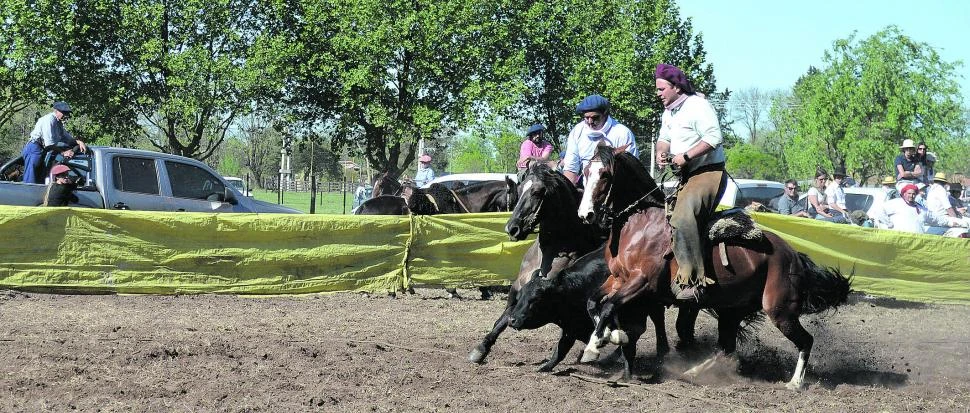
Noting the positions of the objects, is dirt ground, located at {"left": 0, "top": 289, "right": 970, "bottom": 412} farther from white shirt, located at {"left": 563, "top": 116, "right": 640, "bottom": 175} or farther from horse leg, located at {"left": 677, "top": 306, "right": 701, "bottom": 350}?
white shirt, located at {"left": 563, "top": 116, "right": 640, "bottom": 175}

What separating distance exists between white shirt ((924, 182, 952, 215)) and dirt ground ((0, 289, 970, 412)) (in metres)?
5.34

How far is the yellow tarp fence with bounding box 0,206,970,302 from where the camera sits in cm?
1164

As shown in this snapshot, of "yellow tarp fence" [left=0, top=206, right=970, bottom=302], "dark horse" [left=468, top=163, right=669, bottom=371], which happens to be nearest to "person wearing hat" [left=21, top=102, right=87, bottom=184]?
"yellow tarp fence" [left=0, top=206, right=970, bottom=302]

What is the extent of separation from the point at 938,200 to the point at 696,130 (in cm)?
1061

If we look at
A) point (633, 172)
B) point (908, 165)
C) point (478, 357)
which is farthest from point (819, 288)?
point (908, 165)

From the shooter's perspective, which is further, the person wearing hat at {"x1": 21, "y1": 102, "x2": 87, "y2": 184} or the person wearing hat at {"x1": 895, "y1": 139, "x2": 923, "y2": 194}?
the person wearing hat at {"x1": 895, "y1": 139, "x2": 923, "y2": 194}

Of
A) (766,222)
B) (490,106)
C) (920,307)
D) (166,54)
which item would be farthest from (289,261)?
(490,106)

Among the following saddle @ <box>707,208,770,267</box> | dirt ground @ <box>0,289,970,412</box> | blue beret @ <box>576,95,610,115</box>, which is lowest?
dirt ground @ <box>0,289,970,412</box>

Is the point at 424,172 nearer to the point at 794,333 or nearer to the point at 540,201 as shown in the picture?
the point at 540,201

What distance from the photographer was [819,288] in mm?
7949

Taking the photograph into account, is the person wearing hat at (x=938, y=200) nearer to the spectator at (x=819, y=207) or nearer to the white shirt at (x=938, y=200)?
the white shirt at (x=938, y=200)

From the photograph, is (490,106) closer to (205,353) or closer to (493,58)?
(493,58)

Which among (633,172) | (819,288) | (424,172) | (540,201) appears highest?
(633,172)

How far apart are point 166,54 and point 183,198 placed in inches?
545
